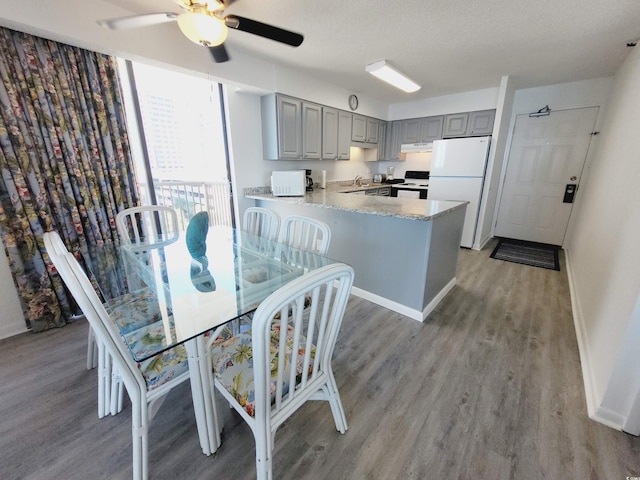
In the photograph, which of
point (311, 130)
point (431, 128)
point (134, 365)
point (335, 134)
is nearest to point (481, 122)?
point (431, 128)

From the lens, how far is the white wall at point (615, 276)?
1233 mm

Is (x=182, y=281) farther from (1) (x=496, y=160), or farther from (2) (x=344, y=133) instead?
(1) (x=496, y=160)

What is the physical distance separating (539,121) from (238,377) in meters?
5.03

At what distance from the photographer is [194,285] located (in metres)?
1.36

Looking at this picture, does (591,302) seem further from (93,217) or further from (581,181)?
(93,217)

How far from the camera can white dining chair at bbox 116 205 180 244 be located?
6.34 ft

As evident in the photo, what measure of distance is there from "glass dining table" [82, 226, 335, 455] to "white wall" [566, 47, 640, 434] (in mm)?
1498

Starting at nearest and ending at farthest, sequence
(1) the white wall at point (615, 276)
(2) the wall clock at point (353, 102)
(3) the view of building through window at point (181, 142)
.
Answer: (1) the white wall at point (615, 276) → (3) the view of building through window at point (181, 142) → (2) the wall clock at point (353, 102)

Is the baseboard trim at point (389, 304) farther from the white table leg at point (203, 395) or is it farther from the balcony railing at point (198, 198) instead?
the balcony railing at point (198, 198)

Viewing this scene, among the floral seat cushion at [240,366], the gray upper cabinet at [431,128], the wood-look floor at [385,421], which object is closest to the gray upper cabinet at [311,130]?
the gray upper cabinet at [431,128]

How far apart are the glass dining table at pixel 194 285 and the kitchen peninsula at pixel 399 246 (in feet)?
2.68

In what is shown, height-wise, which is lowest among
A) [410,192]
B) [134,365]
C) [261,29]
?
[134,365]

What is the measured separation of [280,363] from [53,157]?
7.69 feet

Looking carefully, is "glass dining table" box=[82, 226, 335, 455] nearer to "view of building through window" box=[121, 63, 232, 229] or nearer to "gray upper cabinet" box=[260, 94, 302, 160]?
"view of building through window" box=[121, 63, 232, 229]
